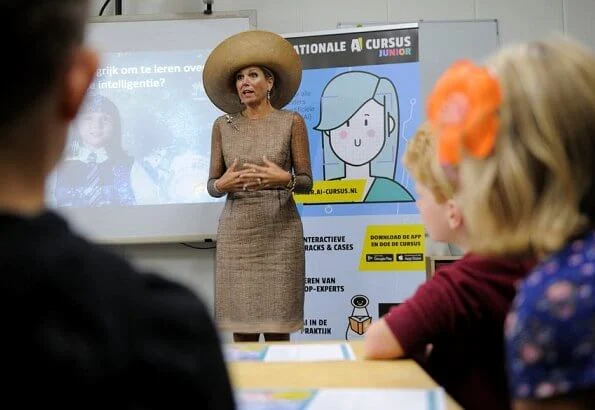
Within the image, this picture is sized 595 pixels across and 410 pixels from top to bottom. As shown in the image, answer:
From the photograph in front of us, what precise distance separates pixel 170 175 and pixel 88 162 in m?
0.48

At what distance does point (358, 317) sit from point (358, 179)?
29.6 inches

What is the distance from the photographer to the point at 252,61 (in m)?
2.60

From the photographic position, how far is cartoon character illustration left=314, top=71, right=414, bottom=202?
11.5ft

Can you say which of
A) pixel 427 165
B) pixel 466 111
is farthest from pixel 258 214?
pixel 466 111

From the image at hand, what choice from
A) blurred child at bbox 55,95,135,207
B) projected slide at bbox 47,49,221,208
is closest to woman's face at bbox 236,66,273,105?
projected slide at bbox 47,49,221,208

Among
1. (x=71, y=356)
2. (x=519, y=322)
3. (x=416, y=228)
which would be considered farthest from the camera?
(x=416, y=228)

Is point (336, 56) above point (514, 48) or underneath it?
above

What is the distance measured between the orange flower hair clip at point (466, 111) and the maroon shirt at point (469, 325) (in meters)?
0.31

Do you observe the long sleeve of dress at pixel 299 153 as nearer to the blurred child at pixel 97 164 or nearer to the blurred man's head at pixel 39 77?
the blurred child at pixel 97 164

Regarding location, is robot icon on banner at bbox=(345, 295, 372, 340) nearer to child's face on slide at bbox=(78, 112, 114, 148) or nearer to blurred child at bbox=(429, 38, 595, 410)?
child's face on slide at bbox=(78, 112, 114, 148)

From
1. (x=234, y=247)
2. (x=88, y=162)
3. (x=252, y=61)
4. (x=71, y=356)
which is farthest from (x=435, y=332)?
(x=88, y=162)

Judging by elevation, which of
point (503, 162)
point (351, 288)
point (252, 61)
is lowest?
point (351, 288)

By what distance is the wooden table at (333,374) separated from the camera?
2.81 feet

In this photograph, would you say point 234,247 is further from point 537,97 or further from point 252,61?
point 537,97
